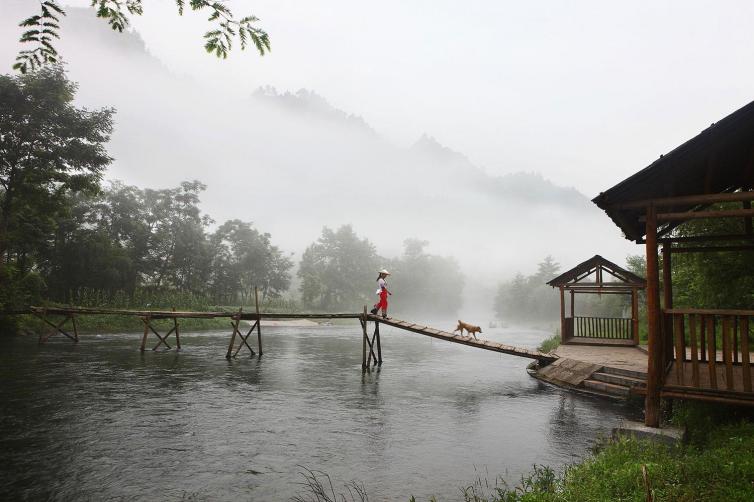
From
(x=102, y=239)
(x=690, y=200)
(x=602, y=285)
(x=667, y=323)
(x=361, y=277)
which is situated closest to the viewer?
(x=690, y=200)

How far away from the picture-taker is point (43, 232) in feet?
98.9

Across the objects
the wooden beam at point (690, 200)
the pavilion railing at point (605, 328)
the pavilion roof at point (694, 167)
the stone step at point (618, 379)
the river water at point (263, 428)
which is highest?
the pavilion roof at point (694, 167)

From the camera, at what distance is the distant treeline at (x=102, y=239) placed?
90.2 ft

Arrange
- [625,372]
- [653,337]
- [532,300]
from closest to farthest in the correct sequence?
[653,337]
[625,372]
[532,300]

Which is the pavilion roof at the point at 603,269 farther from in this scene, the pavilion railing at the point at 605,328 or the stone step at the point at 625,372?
the stone step at the point at 625,372

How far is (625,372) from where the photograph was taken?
12.9 metres

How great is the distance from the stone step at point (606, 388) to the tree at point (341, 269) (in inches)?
2262

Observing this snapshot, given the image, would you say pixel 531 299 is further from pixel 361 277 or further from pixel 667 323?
pixel 667 323

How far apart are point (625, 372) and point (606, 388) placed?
0.77m

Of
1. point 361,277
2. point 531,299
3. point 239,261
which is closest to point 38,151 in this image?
point 239,261

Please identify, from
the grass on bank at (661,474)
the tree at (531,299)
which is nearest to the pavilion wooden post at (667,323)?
the grass on bank at (661,474)

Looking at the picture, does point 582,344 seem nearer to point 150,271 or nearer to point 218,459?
point 218,459

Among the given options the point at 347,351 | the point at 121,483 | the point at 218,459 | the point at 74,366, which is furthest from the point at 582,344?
the point at 74,366

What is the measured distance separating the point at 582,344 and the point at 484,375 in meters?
5.27
